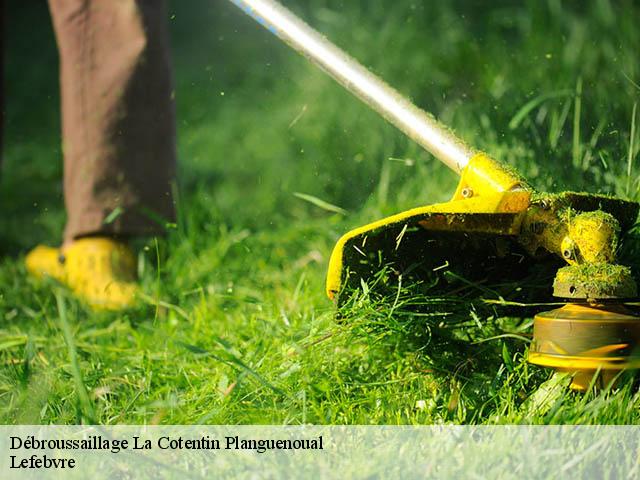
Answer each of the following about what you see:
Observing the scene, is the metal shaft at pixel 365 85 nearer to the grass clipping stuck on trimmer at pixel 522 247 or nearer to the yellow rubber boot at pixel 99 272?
the grass clipping stuck on trimmer at pixel 522 247

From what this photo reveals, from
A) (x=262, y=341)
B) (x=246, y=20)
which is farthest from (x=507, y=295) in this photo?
(x=246, y=20)

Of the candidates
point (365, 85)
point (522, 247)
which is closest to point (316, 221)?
point (365, 85)

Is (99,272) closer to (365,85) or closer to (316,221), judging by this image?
(316,221)

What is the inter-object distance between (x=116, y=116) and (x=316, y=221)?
23.0 inches

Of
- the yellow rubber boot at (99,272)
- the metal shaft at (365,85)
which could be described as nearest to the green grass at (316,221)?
the yellow rubber boot at (99,272)

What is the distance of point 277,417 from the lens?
1.29 meters

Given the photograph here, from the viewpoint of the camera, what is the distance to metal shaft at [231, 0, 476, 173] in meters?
1.49

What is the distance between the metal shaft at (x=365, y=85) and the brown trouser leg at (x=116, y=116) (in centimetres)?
34

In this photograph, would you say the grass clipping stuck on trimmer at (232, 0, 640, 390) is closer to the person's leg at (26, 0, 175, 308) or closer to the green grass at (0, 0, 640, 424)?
the green grass at (0, 0, 640, 424)

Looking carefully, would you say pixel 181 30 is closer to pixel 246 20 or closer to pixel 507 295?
pixel 246 20

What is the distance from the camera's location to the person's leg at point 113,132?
2000 mm

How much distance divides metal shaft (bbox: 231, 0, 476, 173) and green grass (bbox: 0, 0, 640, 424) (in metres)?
0.22

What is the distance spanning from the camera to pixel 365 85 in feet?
5.31

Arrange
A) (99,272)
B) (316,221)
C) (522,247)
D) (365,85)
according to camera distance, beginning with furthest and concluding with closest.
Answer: (316,221) < (99,272) < (365,85) < (522,247)
